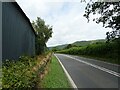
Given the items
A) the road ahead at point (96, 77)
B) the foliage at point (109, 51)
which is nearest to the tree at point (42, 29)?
the foliage at point (109, 51)

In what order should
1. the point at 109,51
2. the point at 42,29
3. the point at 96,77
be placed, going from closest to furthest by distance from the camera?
the point at 96,77 → the point at 109,51 → the point at 42,29

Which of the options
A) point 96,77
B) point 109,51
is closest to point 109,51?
point 109,51

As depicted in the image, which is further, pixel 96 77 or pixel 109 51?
pixel 109 51

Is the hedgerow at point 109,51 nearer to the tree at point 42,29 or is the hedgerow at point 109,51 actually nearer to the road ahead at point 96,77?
the road ahead at point 96,77

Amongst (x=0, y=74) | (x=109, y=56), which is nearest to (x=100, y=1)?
(x=109, y=56)

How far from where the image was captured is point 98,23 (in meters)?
34.5

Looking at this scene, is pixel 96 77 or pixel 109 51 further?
pixel 109 51

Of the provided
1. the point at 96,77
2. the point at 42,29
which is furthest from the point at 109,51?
the point at 42,29

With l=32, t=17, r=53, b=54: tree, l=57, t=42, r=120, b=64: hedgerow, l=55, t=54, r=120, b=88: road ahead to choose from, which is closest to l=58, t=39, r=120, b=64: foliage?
l=57, t=42, r=120, b=64: hedgerow

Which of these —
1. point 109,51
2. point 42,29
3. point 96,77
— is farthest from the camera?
point 42,29

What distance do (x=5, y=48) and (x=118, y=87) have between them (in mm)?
6394

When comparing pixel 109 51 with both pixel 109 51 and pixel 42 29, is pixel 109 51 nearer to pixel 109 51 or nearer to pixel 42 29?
pixel 109 51

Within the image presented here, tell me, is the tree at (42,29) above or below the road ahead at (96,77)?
above

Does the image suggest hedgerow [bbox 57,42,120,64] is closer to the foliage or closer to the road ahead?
the foliage
